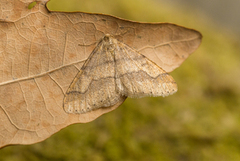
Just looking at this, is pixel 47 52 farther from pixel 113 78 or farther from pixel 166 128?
pixel 166 128

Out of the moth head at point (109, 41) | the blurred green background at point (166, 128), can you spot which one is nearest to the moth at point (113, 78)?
the moth head at point (109, 41)

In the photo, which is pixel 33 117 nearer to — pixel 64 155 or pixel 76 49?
pixel 76 49

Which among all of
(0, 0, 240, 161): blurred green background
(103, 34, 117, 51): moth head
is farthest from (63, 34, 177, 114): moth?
(0, 0, 240, 161): blurred green background

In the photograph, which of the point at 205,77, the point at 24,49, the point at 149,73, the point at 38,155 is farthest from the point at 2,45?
the point at 205,77

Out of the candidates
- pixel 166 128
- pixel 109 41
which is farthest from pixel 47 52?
pixel 166 128

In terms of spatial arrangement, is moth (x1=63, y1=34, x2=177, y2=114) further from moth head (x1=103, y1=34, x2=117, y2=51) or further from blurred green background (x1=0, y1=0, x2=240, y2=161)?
blurred green background (x1=0, y1=0, x2=240, y2=161)

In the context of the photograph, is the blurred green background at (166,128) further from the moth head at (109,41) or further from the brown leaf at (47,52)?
the moth head at (109,41)
